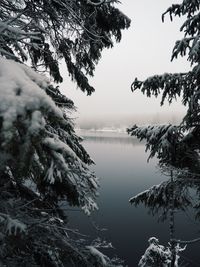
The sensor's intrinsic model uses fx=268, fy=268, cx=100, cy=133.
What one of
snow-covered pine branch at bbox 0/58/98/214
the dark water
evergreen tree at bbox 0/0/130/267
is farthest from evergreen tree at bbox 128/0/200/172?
the dark water

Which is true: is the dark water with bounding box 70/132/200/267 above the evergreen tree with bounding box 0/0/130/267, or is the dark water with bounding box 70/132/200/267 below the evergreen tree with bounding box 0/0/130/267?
below

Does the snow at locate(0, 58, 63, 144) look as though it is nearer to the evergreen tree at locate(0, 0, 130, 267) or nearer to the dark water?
the evergreen tree at locate(0, 0, 130, 267)

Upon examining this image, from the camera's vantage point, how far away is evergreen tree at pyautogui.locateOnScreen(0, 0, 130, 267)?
46.8 inches

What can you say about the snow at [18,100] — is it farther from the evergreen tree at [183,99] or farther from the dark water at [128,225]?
the dark water at [128,225]

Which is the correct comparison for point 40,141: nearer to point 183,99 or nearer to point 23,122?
point 23,122

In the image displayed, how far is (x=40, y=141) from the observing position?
47.4 inches

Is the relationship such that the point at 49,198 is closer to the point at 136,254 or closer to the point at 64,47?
the point at 64,47

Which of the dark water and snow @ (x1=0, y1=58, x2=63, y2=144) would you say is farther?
the dark water

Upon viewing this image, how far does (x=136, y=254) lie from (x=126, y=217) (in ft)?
24.0

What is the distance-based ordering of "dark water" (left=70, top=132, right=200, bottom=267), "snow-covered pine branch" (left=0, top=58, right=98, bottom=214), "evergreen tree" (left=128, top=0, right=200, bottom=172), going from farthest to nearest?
1. "dark water" (left=70, top=132, right=200, bottom=267)
2. "evergreen tree" (left=128, top=0, right=200, bottom=172)
3. "snow-covered pine branch" (left=0, top=58, right=98, bottom=214)

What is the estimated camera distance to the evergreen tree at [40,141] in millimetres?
1188

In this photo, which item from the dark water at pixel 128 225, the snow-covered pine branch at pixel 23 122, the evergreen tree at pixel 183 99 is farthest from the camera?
the dark water at pixel 128 225

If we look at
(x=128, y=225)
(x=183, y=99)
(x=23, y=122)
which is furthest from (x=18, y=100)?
(x=128, y=225)

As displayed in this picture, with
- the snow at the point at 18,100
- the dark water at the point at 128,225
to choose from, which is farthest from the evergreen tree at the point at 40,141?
the dark water at the point at 128,225
